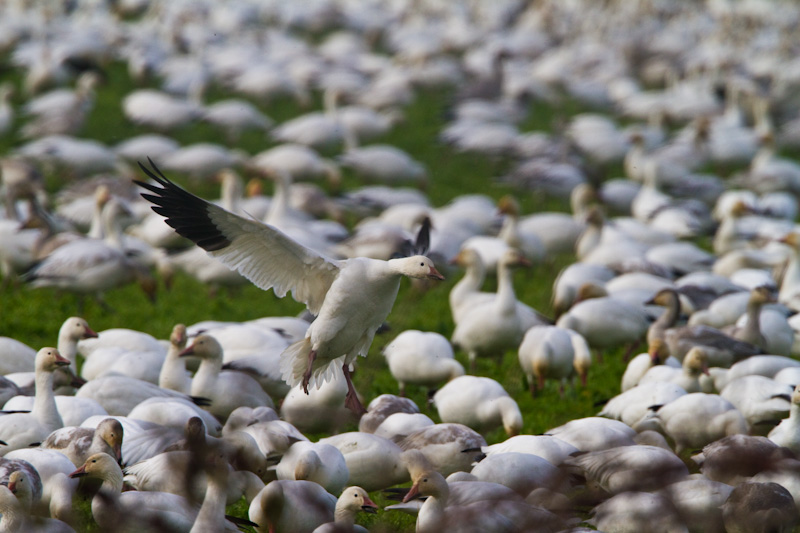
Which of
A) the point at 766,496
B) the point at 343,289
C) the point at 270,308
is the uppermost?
the point at 343,289

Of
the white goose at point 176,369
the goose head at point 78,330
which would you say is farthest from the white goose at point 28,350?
the white goose at point 176,369

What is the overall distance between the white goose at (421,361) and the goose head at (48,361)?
207 cm

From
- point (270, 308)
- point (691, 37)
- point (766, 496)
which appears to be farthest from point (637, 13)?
point (766, 496)

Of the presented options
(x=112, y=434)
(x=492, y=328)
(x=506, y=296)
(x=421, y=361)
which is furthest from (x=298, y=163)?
(x=112, y=434)

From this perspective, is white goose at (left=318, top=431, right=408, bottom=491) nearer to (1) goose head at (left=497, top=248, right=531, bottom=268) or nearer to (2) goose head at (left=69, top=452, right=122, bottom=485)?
(2) goose head at (left=69, top=452, right=122, bottom=485)

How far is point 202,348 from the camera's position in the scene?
5559 mm

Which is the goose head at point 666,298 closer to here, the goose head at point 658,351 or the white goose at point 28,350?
the goose head at point 658,351

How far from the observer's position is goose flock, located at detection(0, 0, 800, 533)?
4.05m

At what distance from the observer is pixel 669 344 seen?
657cm

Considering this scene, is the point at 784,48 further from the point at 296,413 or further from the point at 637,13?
the point at 296,413

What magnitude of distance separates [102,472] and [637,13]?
74.1 feet

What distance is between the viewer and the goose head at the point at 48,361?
193 inches

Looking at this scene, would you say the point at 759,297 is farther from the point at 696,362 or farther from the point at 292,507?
the point at 292,507

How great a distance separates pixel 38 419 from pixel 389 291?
1695mm
